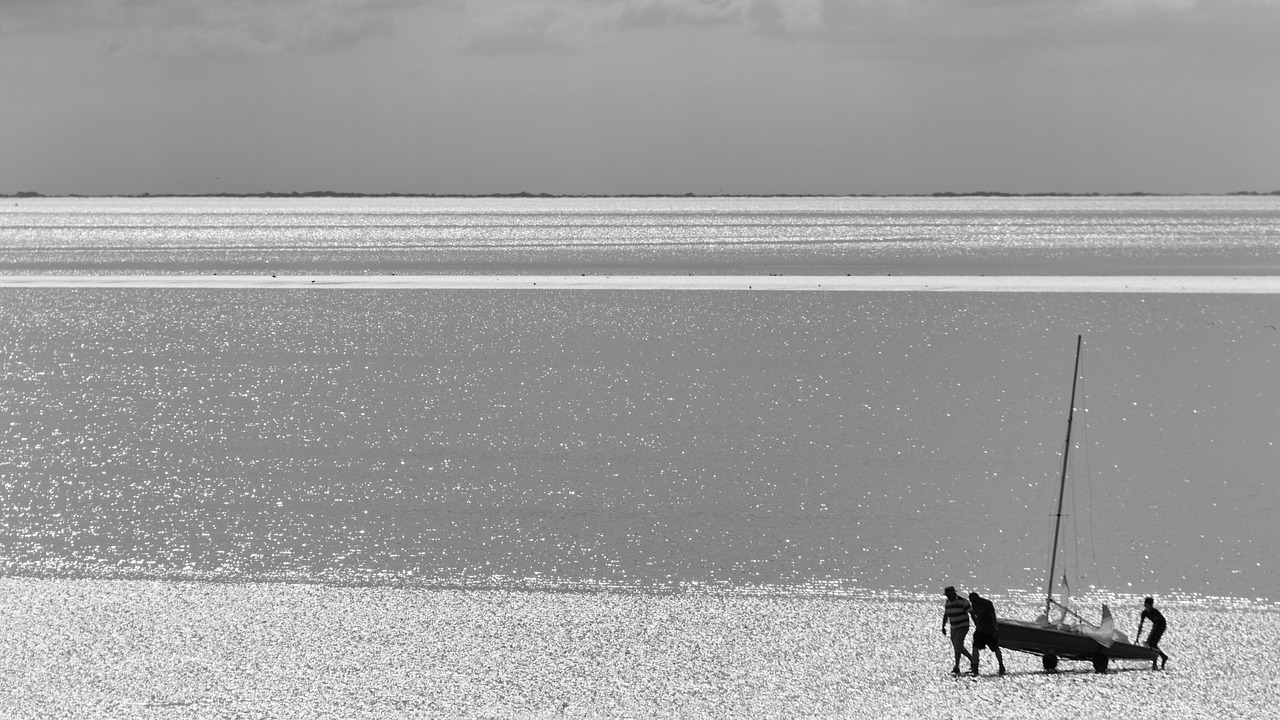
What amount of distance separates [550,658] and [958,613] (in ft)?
9.63

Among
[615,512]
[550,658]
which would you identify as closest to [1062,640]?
[550,658]

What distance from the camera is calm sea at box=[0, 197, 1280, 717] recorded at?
8188mm

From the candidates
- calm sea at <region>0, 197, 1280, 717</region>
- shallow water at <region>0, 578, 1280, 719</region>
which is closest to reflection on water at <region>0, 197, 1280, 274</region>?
calm sea at <region>0, 197, 1280, 717</region>

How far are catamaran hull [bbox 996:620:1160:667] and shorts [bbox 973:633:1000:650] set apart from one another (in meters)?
0.06

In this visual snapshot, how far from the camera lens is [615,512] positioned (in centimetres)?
1239

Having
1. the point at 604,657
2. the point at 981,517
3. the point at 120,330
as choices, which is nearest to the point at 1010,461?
the point at 981,517

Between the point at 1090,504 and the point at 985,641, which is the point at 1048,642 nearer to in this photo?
the point at 985,641

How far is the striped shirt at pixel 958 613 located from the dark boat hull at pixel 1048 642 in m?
0.24

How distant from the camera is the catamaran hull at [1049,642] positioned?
777 cm

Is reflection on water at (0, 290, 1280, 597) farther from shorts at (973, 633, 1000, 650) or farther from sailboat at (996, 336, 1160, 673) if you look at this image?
shorts at (973, 633, 1000, 650)

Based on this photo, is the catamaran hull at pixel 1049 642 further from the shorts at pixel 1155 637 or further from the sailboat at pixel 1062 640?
the shorts at pixel 1155 637

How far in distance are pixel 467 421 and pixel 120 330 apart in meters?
14.2

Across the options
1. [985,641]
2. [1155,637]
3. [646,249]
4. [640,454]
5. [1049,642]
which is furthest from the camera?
[646,249]

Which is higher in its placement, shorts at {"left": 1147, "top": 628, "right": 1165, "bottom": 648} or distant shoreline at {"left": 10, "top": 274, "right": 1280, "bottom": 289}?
shorts at {"left": 1147, "top": 628, "right": 1165, "bottom": 648}
